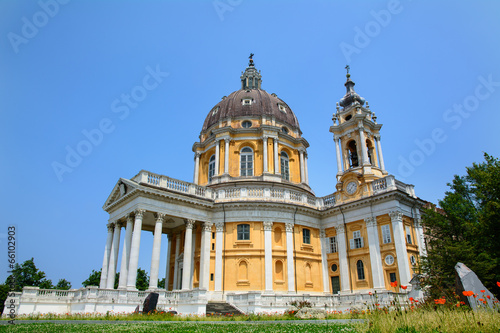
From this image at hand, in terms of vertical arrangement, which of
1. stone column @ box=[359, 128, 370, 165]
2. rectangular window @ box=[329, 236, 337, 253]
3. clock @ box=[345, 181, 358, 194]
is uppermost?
stone column @ box=[359, 128, 370, 165]

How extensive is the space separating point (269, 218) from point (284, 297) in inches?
290

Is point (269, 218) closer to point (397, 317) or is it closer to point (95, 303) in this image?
point (95, 303)

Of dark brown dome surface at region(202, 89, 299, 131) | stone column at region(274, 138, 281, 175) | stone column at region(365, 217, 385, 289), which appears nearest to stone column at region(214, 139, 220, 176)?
dark brown dome surface at region(202, 89, 299, 131)

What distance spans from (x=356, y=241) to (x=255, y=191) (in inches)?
389

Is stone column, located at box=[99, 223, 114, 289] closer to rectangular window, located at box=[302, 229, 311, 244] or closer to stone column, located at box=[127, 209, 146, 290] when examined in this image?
stone column, located at box=[127, 209, 146, 290]

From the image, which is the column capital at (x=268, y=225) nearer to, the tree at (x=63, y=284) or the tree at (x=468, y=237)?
the tree at (x=468, y=237)

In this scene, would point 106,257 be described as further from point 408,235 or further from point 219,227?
point 408,235

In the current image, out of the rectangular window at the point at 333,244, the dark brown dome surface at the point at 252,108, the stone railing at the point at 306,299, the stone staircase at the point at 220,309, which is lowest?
the stone staircase at the point at 220,309

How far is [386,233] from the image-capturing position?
27.5 metres

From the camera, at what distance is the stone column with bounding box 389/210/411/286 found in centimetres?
2497

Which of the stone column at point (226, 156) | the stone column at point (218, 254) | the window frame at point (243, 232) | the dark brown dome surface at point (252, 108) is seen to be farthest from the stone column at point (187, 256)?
the dark brown dome surface at point (252, 108)

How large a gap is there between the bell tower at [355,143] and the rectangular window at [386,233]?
393 centimetres

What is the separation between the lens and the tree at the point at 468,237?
19219 mm

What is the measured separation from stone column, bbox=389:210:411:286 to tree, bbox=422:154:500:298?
66.5 inches
